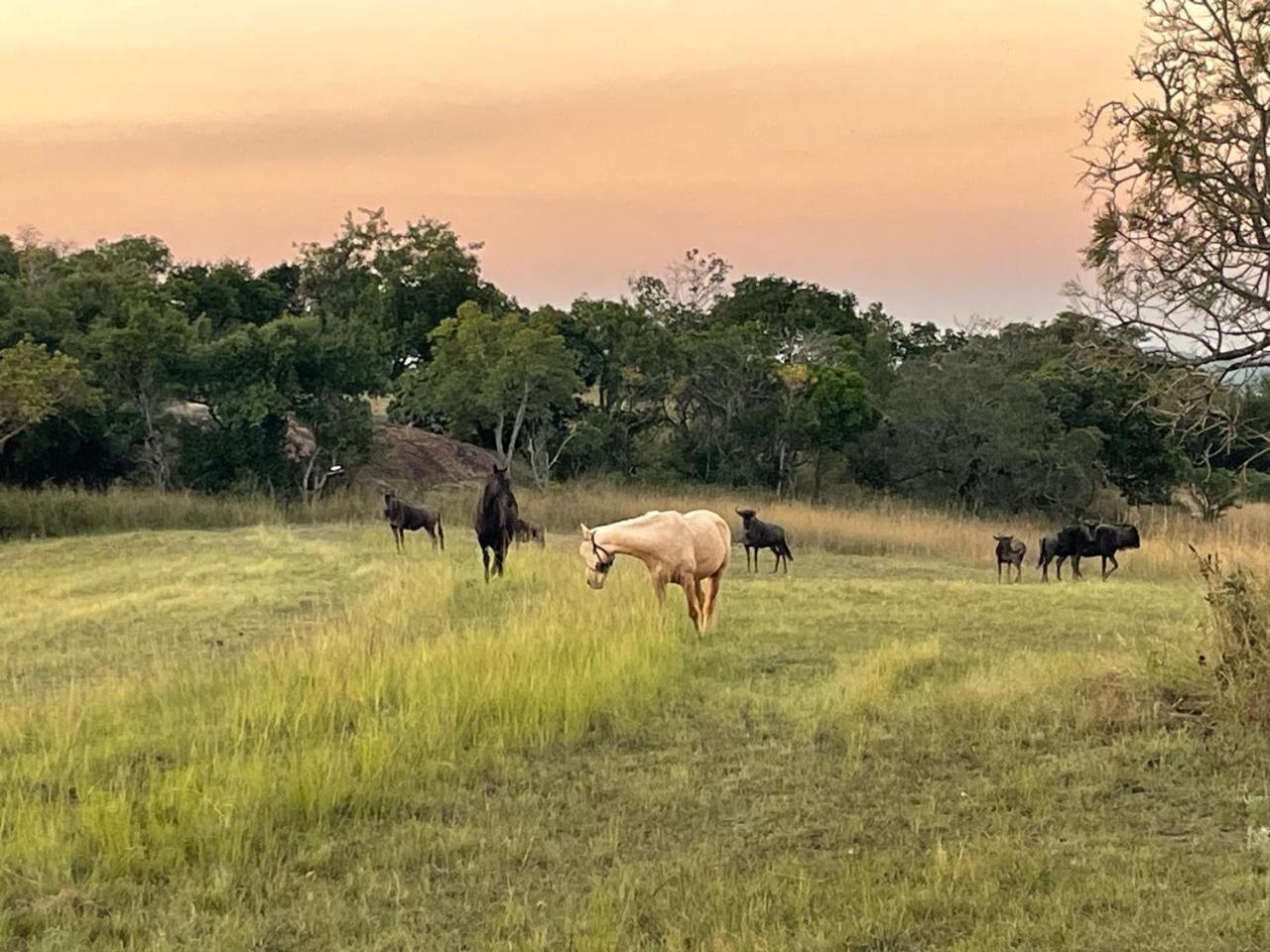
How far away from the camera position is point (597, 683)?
25.5 feet

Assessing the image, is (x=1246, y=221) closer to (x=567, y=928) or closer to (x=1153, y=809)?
(x=1153, y=809)

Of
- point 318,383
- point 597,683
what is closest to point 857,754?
point 597,683

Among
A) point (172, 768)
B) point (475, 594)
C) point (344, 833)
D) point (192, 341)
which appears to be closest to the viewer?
point (344, 833)

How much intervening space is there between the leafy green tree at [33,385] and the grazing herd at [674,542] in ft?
24.0

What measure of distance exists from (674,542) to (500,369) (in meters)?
17.0

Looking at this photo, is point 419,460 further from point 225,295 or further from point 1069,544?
point 1069,544

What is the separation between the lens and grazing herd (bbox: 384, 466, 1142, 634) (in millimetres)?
10578

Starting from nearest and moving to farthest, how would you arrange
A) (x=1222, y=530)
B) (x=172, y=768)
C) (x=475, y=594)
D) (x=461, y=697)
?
1. (x=172, y=768)
2. (x=461, y=697)
3. (x=475, y=594)
4. (x=1222, y=530)

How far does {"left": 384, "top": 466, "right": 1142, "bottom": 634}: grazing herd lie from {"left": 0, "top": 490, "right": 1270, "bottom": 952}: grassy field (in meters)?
0.41

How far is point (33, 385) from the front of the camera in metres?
21.3

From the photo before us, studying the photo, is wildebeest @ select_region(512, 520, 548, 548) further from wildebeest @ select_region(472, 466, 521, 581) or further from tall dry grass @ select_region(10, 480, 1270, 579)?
wildebeest @ select_region(472, 466, 521, 581)

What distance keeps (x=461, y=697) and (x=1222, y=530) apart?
18683mm

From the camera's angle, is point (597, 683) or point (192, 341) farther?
point (192, 341)

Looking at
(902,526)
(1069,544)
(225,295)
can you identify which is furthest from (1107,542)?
(225,295)
